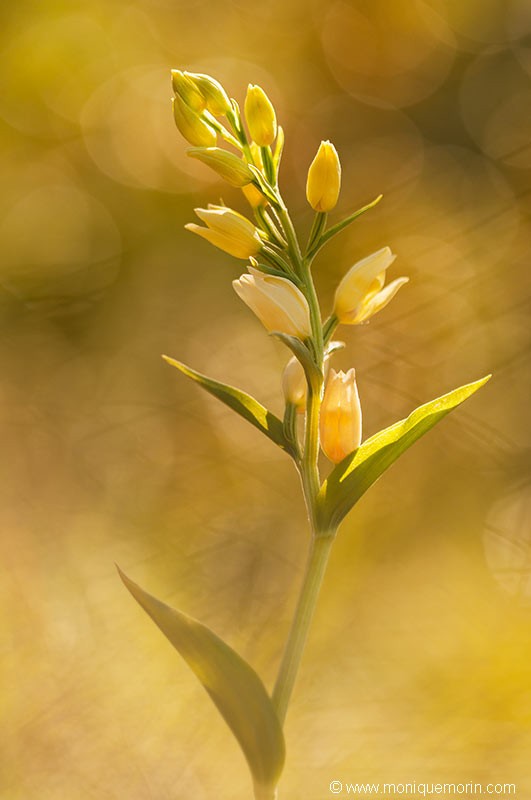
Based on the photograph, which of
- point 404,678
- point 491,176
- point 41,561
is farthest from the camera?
point 491,176

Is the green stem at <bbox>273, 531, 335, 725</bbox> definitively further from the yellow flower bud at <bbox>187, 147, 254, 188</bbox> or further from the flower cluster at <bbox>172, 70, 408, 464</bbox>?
the yellow flower bud at <bbox>187, 147, 254, 188</bbox>

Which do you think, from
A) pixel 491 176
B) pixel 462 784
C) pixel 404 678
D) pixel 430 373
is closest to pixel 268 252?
pixel 462 784

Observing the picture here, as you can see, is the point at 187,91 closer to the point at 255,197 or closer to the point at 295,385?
the point at 255,197

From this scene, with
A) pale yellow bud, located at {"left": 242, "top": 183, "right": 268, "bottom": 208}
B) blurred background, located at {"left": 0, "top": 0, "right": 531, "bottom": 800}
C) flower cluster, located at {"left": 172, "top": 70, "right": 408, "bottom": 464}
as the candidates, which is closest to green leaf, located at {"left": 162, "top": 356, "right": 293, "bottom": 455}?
flower cluster, located at {"left": 172, "top": 70, "right": 408, "bottom": 464}

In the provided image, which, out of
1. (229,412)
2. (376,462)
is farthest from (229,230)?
(229,412)

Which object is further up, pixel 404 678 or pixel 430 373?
pixel 430 373

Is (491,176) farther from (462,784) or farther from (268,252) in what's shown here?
(268,252)
